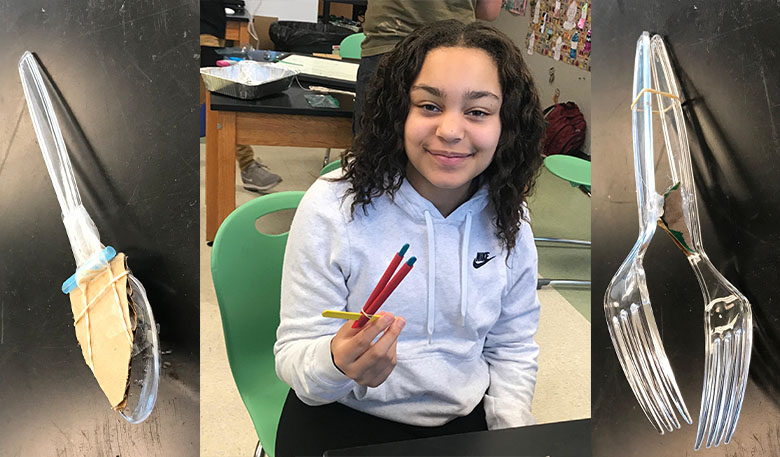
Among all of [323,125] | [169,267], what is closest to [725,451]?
[169,267]

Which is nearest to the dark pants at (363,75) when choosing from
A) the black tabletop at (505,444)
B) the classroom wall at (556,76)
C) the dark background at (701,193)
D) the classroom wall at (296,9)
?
the classroom wall at (296,9)

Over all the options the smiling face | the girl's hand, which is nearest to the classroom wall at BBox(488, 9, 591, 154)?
the smiling face

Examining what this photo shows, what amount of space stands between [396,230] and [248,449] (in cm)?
86

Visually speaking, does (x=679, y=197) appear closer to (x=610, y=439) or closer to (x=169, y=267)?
(x=610, y=439)

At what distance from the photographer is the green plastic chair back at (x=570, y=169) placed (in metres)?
2.46

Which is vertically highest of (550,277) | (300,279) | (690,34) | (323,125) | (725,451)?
(690,34)

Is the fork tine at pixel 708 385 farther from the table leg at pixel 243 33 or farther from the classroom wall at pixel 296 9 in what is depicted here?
the table leg at pixel 243 33

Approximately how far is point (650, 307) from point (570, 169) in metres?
2.09

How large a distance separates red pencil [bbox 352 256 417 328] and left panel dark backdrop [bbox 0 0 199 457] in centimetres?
14

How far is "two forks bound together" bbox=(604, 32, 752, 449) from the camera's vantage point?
1.74ft

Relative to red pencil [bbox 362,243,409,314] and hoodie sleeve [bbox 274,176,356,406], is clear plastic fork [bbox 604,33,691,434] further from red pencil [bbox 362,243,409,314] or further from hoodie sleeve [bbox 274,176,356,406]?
hoodie sleeve [bbox 274,176,356,406]

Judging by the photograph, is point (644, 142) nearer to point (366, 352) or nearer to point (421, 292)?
point (366, 352)

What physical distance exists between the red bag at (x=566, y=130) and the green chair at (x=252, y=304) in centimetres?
309

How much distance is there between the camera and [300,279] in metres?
0.99
